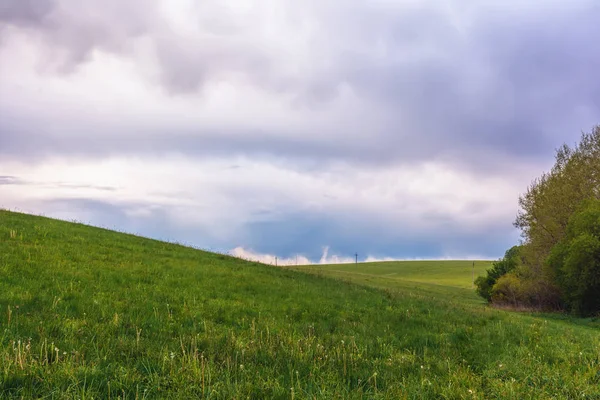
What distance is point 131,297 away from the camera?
1357 cm

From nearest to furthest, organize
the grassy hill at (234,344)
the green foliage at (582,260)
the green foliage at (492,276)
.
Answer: the grassy hill at (234,344)
the green foliage at (582,260)
the green foliage at (492,276)

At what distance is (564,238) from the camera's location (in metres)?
42.3

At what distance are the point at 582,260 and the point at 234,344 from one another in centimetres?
4120

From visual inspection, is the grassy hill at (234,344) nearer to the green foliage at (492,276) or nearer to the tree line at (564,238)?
the tree line at (564,238)

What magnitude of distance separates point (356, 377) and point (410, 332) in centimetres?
632

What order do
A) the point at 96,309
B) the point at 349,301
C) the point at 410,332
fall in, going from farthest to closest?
1. the point at 349,301
2. the point at 410,332
3. the point at 96,309

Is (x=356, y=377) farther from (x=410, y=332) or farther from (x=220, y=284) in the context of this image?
(x=220, y=284)

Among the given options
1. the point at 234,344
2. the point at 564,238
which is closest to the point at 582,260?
the point at 564,238

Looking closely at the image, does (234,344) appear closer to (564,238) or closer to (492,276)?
(564,238)

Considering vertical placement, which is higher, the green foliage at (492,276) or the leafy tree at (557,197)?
the leafy tree at (557,197)

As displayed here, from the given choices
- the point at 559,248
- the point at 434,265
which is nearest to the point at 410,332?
the point at 559,248

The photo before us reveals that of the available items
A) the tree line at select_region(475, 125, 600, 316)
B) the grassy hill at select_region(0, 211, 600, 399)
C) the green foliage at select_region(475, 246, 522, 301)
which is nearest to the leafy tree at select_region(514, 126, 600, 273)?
the tree line at select_region(475, 125, 600, 316)

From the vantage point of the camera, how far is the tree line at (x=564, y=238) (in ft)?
124

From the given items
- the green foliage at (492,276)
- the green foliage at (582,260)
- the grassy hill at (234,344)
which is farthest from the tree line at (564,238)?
the grassy hill at (234,344)
